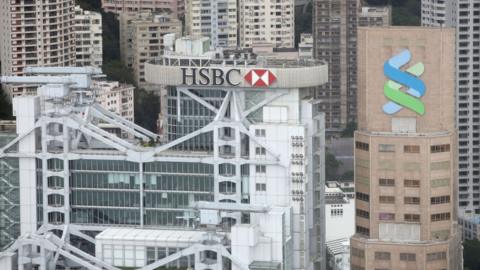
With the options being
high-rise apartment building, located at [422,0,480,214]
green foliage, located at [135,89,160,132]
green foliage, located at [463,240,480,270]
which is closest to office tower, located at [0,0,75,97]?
green foliage, located at [135,89,160,132]

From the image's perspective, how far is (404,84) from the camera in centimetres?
12256

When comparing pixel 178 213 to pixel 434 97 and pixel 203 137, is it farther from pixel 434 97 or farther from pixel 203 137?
pixel 434 97

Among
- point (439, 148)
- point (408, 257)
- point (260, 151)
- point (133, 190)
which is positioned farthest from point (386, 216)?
point (133, 190)

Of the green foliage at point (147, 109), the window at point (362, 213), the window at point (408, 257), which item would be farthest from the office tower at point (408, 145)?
the green foliage at point (147, 109)

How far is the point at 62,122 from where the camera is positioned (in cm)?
12531

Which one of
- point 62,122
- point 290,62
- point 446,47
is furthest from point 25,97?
point 446,47

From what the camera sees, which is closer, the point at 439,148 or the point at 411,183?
the point at 411,183

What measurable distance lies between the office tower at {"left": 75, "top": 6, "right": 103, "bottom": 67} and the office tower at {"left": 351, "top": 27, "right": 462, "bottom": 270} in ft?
246

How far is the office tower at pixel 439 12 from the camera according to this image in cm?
18162

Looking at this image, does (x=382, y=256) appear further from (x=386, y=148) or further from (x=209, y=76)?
(x=209, y=76)

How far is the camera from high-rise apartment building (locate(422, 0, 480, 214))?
577ft

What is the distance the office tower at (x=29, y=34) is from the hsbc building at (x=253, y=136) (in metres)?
58.9

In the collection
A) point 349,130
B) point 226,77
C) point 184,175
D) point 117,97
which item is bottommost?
point 349,130

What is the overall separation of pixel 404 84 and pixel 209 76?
9.52 metres
